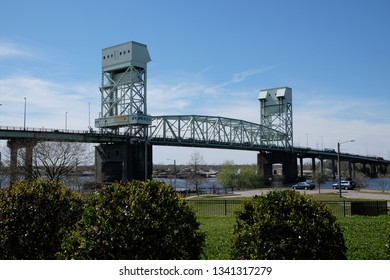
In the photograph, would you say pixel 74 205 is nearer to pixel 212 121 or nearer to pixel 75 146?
pixel 75 146

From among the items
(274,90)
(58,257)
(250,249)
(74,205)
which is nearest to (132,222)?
(58,257)

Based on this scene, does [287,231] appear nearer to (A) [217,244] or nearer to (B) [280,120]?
(A) [217,244]

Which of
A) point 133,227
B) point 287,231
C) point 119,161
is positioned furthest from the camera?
point 119,161

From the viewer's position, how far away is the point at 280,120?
14362cm

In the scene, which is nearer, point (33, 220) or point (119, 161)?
point (33, 220)

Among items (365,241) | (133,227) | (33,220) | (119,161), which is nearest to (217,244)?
(365,241)

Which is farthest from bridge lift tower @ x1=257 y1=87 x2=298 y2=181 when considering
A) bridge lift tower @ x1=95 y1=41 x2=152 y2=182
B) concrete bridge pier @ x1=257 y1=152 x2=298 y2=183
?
bridge lift tower @ x1=95 y1=41 x2=152 y2=182

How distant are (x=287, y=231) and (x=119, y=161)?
78.8 m

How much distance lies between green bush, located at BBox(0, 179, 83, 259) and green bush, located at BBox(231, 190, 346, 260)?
4066 mm

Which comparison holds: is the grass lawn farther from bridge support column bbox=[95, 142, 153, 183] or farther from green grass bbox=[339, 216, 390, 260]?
bridge support column bbox=[95, 142, 153, 183]

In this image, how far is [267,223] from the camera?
25.7 feet

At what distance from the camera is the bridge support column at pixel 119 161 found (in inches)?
3282

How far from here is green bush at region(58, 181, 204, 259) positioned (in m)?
7.35
